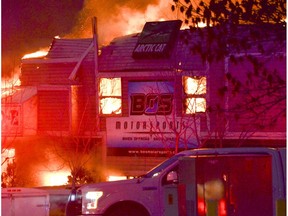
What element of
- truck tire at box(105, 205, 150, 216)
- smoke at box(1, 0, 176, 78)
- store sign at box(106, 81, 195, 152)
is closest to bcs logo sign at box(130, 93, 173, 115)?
store sign at box(106, 81, 195, 152)

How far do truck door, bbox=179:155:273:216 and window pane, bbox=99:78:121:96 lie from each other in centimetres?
1300

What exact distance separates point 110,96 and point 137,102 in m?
1.07

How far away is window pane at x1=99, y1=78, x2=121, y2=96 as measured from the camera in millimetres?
23266

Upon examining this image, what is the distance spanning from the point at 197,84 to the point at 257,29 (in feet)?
41.7

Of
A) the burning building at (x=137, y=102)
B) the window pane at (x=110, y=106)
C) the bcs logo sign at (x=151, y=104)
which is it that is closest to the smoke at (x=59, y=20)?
the burning building at (x=137, y=102)

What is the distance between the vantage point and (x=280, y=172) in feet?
34.7

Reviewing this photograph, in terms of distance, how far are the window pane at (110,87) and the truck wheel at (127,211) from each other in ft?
36.4

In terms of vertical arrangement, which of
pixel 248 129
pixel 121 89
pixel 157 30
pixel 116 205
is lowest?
pixel 116 205

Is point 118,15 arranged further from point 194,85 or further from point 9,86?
point 194,85

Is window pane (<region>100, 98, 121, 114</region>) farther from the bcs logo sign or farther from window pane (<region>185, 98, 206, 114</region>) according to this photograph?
window pane (<region>185, 98, 206, 114</region>)

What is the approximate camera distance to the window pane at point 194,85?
2206cm

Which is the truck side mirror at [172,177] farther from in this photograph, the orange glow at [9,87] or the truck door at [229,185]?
the orange glow at [9,87]

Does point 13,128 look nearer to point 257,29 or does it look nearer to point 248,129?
point 248,129

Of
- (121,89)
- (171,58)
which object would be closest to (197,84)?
(171,58)
